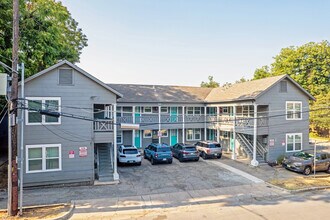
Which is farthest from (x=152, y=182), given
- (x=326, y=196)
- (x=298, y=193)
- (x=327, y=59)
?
(x=327, y=59)

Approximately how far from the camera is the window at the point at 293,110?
22.5m

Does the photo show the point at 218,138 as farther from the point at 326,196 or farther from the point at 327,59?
the point at 327,59

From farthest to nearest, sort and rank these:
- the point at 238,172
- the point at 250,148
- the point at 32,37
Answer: the point at 250,148
the point at 238,172
the point at 32,37

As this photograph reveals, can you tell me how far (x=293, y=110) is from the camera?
2269 cm

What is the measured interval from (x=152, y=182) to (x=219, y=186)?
14.8ft

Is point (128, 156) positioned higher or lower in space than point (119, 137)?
lower

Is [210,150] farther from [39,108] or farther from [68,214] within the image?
[39,108]

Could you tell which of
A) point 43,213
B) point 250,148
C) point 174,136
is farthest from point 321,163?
point 43,213

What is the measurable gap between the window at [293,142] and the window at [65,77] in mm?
19747

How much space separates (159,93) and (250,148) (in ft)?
41.1

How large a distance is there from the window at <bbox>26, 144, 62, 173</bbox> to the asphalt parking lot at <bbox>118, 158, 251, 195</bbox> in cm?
452

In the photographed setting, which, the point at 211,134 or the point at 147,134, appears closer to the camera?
the point at 147,134

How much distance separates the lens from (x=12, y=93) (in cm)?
1101

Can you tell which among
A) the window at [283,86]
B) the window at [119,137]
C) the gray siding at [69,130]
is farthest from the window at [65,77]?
the window at [283,86]
